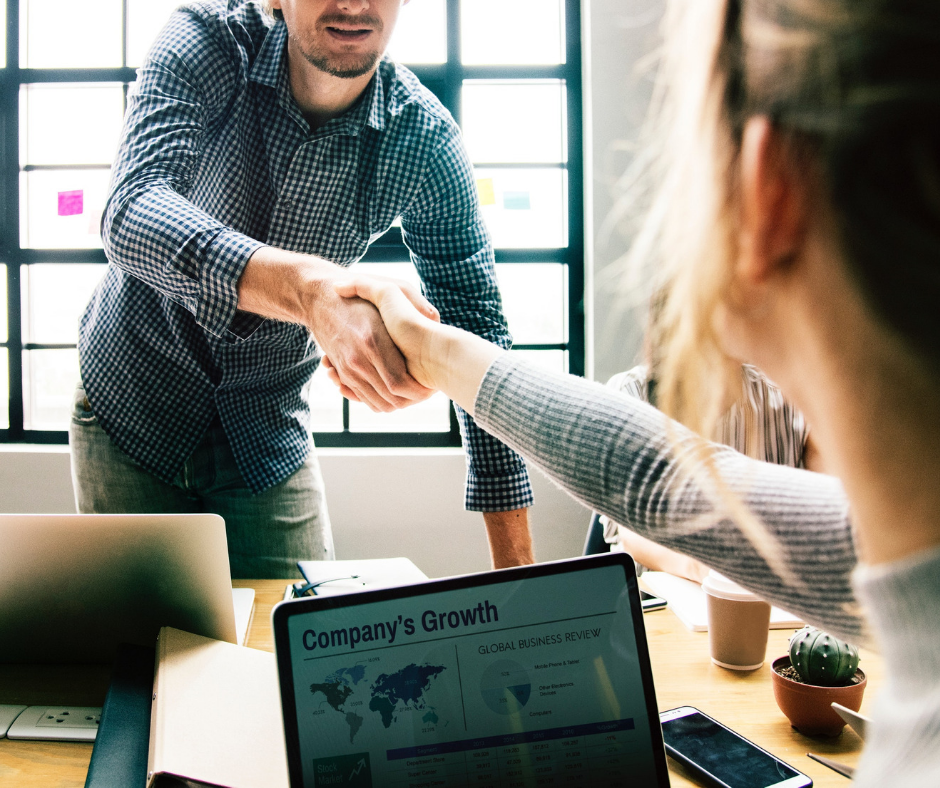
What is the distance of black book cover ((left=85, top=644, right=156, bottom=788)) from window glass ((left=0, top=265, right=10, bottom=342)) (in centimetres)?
288

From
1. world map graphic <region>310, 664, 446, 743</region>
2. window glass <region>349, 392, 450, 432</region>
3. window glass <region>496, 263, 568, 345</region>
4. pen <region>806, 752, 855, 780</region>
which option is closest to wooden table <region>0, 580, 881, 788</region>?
pen <region>806, 752, 855, 780</region>

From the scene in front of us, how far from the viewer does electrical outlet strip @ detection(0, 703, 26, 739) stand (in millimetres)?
777

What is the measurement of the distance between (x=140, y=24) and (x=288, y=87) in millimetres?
2268

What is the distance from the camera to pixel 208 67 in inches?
49.1

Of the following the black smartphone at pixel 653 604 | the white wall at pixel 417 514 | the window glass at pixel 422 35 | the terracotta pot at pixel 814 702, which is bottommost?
the white wall at pixel 417 514

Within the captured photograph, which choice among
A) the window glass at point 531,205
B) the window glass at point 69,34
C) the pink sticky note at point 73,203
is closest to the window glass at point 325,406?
the window glass at point 531,205

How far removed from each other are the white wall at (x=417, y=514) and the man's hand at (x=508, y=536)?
1675mm

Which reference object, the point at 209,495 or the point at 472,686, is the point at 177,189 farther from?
the point at 472,686

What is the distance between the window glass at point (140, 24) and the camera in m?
3.05

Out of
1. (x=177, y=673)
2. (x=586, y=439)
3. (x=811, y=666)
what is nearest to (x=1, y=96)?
(x=177, y=673)

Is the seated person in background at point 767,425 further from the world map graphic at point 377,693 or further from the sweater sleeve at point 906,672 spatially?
the sweater sleeve at point 906,672

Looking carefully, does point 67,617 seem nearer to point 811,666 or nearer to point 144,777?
point 144,777

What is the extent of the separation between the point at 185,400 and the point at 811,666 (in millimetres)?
1142

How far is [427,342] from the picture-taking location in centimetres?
92
